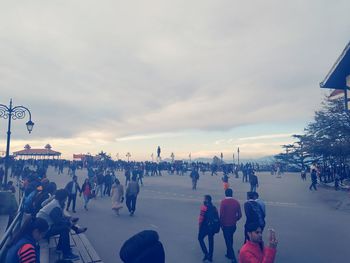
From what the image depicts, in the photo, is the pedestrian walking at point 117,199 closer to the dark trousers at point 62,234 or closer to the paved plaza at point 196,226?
the paved plaza at point 196,226

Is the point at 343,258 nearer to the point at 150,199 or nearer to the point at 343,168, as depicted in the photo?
the point at 150,199

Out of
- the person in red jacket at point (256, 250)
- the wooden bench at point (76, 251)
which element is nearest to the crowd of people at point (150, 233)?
the person in red jacket at point (256, 250)

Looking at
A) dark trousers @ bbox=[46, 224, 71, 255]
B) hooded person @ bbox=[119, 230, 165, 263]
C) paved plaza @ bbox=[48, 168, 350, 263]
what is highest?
hooded person @ bbox=[119, 230, 165, 263]

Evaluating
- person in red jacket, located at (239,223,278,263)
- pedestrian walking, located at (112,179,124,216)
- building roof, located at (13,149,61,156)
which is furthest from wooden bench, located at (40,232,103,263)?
building roof, located at (13,149,61,156)

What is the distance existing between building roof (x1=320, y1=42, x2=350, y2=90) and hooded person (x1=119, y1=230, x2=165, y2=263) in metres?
9.78

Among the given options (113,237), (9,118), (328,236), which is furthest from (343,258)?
(9,118)

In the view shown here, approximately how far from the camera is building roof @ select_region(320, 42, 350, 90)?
9.64m

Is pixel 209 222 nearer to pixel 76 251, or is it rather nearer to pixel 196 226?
pixel 76 251

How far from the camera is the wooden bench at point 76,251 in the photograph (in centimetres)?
655

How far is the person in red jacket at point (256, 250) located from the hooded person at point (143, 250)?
53.0 inches

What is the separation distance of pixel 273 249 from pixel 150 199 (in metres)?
14.5

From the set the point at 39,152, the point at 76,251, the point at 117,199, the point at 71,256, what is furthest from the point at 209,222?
the point at 39,152

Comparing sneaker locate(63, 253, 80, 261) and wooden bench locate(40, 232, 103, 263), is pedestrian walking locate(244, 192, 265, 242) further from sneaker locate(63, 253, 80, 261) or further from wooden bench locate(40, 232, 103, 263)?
sneaker locate(63, 253, 80, 261)

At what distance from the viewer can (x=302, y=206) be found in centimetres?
1505
